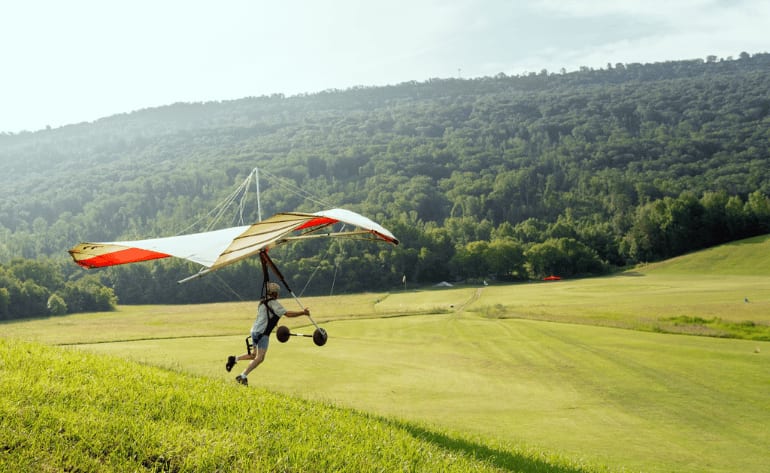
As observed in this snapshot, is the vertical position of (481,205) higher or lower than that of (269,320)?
higher

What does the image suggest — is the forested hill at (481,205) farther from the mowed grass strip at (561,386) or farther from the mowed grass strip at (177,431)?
the mowed grass strip at (177,431)

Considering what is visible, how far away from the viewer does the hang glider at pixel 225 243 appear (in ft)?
31.5

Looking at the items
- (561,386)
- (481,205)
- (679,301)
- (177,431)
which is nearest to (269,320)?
(177,431)

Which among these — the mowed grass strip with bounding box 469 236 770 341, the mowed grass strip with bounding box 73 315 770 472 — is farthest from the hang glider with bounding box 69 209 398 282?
the mowed grass strip with bounding box 469 236 770 341

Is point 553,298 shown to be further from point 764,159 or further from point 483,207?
point 764,159

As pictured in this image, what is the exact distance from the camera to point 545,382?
19.5m

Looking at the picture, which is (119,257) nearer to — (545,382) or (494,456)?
(494,456)

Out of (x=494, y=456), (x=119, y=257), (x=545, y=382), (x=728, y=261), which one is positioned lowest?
(x=728, y=261)

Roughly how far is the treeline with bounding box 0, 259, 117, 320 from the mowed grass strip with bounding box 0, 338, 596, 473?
8518cm

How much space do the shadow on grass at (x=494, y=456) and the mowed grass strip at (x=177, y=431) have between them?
3cm

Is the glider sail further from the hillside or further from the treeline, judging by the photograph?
the hillside

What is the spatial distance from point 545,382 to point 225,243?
13102mm

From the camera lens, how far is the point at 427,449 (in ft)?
24.4

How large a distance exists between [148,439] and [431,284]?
10958 cm
